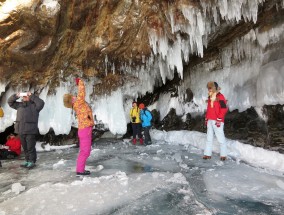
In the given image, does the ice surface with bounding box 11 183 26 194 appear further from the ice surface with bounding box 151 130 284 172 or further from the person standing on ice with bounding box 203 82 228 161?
the ice surface with bounding box 151 130 284 172

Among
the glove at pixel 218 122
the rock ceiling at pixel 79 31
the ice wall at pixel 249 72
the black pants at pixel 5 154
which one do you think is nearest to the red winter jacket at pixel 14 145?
the black pants at pixel 5 154

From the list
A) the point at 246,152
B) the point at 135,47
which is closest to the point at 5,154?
the point at 135,47

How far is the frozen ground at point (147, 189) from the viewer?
416 cm

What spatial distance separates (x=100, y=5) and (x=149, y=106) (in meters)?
7.02

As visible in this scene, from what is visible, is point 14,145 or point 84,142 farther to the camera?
point 14,145

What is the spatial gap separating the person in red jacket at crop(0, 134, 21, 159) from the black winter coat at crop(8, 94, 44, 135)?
2567 mm

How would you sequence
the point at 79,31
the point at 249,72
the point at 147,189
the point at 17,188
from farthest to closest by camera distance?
1. the point at 249,72
2. the point at 79,31
3. the point at 17,188
4. the point at 147,189

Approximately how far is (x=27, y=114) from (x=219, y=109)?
15.1ft

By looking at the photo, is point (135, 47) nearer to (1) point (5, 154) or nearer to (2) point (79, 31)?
(2) point (79, 31)

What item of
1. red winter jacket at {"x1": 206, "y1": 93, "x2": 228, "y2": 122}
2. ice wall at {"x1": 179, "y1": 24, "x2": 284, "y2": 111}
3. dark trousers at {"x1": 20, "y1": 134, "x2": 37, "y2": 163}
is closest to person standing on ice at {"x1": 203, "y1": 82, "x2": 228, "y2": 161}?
red winter jacket at {"x1": 206, "y1": 93, "x2": 228, "y2": 122}

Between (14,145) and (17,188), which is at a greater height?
(14,145)

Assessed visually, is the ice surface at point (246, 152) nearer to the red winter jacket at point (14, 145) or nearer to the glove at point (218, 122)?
the glove at point (218, 122)

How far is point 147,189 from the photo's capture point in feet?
16.5

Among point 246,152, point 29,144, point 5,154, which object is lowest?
point 246,152
